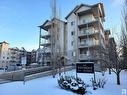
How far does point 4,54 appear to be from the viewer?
85812mm

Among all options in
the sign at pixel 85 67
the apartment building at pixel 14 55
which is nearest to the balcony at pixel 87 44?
the sign at pixel 85 67

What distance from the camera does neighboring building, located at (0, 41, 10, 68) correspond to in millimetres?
83625

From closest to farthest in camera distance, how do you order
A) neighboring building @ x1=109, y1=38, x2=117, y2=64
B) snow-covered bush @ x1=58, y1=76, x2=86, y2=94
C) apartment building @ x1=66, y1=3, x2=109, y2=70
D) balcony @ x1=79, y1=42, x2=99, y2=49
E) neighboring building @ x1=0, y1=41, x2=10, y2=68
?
1. snow-covered bush @ x1=58, y1=76, x2=86, y2=94
2. neighboring building @ x1=109, y1=38, x2=117, y2=64
3. balcony @ x1=79, y1=42, x2=99, y2=49
4. apartment building @ x1=66, y1=3, x2=109, y2=70
5. neighboring building @ x1=0, y1=41, x2=10, y2=68

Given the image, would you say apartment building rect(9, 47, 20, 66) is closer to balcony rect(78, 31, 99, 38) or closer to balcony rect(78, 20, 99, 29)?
balcony rect(78, 31, 99, 38)

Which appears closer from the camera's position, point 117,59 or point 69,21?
point 117,59

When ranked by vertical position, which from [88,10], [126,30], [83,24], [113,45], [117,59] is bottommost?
[117,59]

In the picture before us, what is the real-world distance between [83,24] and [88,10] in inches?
133

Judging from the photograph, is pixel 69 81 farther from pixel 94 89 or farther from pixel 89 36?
pixel 89 36

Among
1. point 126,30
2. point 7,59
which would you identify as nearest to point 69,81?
point 126,30

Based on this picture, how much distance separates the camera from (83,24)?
39438mm

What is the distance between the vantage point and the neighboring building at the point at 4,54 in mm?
83625

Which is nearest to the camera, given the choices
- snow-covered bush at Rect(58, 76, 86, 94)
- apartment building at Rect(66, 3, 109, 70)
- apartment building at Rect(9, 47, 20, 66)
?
snow-covered bush at Rect(58, 76, 86, 94)

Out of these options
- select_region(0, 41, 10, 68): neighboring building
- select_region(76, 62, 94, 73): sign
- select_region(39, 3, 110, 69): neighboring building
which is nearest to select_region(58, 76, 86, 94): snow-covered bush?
select_region(76, 62, 94, 73): sign

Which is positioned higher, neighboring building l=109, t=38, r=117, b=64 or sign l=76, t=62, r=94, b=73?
neighboring building l=109, t=38, r=117, b=64
